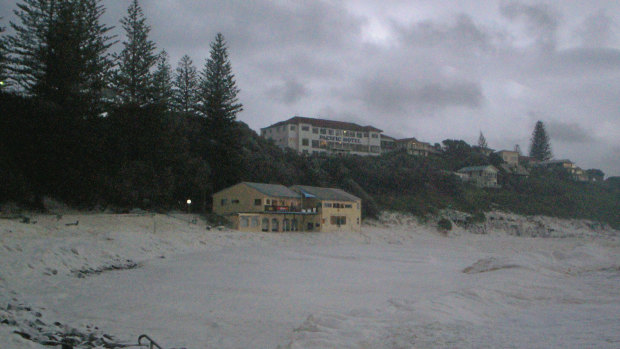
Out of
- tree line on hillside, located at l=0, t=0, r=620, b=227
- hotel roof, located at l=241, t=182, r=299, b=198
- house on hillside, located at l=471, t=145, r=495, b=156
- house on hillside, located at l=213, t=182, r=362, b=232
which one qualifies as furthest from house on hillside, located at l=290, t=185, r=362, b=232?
house on hillside, located at l=471, t=145, r=495, b=156

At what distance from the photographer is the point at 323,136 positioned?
202ft

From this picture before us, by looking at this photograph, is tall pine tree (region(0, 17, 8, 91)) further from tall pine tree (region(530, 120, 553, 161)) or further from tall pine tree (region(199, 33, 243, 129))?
tall pine tree (region(530, 120, 553, 161))

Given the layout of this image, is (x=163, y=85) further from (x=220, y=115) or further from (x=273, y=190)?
(x=273, y=190)

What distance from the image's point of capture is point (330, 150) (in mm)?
61969

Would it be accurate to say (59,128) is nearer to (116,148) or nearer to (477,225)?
(116,148)

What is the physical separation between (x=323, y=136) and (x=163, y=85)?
89.6ft

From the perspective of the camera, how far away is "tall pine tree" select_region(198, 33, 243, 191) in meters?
36.0

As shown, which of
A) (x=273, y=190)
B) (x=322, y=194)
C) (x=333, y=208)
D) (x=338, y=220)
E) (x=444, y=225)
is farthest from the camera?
(x=444, y=225)

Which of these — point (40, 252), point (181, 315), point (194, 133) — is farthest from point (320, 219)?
point (181, 315)

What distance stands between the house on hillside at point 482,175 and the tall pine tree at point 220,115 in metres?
38.7

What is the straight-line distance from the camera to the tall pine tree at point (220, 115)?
36.0 m

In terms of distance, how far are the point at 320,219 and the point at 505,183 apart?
139 feet

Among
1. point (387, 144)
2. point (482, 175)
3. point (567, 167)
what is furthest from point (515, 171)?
point (567, 167)

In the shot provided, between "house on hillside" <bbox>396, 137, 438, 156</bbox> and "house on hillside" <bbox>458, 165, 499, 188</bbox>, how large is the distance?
35.9 feet
